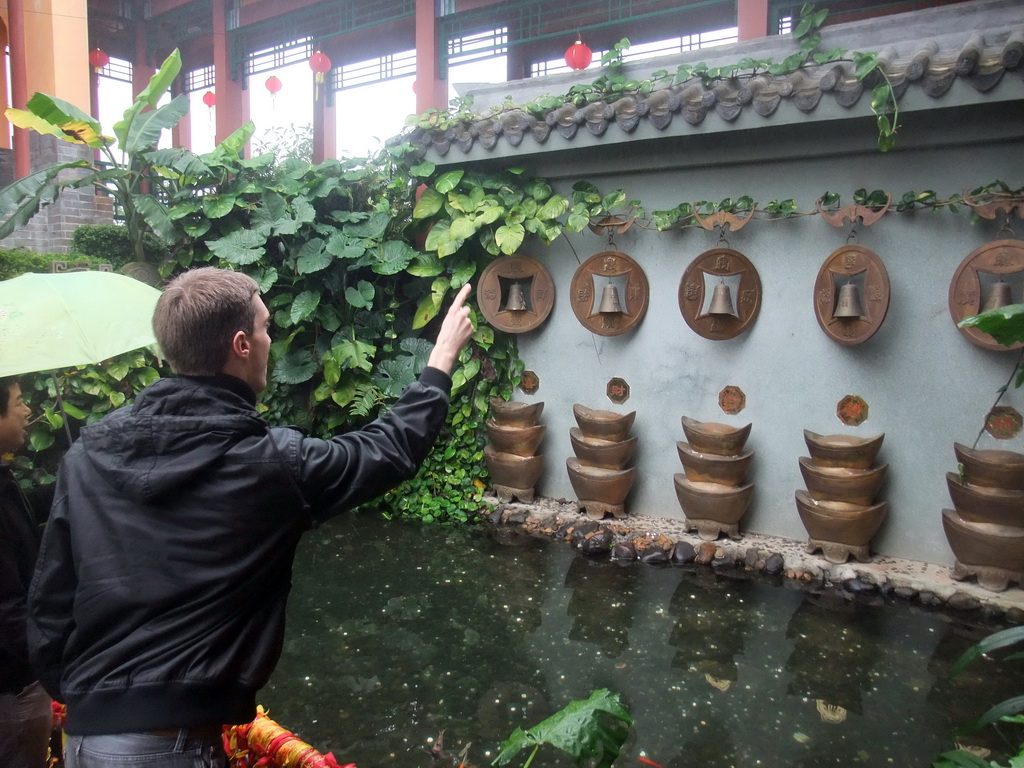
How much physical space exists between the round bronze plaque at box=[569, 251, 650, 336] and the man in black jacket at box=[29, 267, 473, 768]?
4.63m

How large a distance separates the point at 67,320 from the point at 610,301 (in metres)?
4.09

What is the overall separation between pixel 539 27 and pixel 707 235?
323cm

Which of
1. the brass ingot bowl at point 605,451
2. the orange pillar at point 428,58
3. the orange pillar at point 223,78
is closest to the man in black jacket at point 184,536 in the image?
the brass ingot bowl at point 605,451

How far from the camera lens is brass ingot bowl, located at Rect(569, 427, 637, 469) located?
590 cm

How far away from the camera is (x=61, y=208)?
7676 millimetres

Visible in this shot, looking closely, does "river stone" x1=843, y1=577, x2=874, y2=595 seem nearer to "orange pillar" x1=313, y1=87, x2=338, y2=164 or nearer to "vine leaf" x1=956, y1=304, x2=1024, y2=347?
"vine leaf" x1=956, y1=304, x2=1024, y2=347

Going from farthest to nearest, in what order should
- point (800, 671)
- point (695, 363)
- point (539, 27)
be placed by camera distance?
point (539, 27)
point (695, 363)
point (800, 671)

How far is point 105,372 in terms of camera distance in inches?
243

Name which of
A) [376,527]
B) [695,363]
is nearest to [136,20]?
[376,527]

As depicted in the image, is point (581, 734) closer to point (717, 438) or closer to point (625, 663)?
point (625, 663)

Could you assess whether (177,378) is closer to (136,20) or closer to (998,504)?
(998,504)

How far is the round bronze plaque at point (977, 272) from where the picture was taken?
4.51m

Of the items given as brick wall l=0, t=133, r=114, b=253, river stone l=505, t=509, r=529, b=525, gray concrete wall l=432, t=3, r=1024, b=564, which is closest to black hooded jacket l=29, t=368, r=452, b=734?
gray concrete wall l=432, t=3, r=1024, b=564

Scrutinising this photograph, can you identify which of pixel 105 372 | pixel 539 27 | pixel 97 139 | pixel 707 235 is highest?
pixel 539 27
